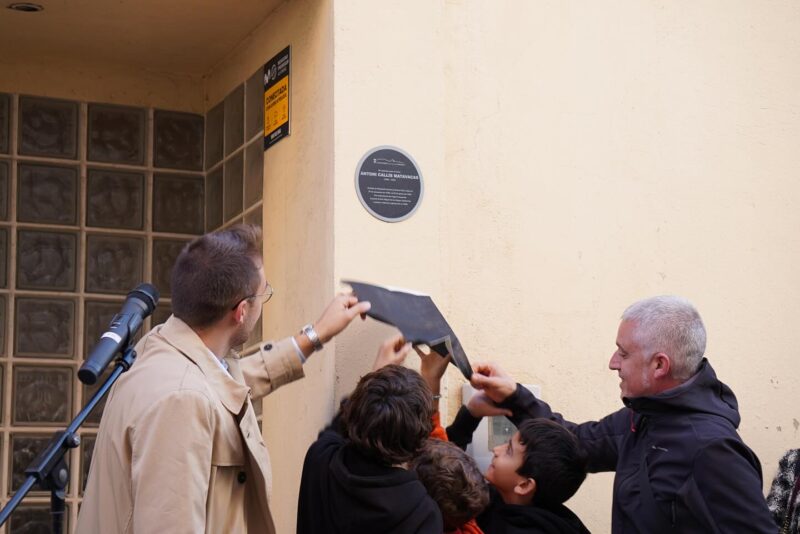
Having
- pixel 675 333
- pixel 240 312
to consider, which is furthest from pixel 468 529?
pixel 240 312

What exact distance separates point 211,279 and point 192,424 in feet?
1.58

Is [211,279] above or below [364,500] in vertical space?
above

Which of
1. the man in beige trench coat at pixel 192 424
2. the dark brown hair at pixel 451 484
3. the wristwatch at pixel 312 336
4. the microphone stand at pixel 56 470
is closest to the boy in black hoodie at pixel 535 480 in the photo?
the dark brown hair at pixel 451 484

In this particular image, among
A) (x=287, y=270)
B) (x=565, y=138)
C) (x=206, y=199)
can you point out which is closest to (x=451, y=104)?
(x=565, y=138)

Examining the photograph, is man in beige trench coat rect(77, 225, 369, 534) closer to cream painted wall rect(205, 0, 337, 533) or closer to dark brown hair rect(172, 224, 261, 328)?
dark brown hair rect(172, 224, 261, 328)

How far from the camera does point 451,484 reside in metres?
4.16

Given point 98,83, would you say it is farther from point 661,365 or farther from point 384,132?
point 661,365

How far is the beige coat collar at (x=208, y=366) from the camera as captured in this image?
3627 millimetres

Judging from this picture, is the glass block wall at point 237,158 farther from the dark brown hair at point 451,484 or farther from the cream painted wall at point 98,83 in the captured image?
the dark brown hair at point 451,484

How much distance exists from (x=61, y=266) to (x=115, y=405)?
2.29 metres

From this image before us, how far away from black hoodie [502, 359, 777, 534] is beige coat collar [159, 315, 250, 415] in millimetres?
1322

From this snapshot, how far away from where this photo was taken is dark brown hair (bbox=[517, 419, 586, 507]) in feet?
14.4

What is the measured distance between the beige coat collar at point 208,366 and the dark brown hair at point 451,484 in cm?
77

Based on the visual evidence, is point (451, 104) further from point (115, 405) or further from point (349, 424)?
point (115, 405)
